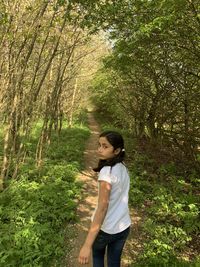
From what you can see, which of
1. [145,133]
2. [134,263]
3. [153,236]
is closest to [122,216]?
[134,263]

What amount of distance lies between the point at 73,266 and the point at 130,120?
1951cm

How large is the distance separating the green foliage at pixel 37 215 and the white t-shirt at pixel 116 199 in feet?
7.52

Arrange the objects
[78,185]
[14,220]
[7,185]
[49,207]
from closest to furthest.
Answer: [14,220]
[49,207]
[7,185]
[78,185]

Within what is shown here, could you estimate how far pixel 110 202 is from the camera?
3531 mm

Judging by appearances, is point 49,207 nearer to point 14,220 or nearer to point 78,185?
point 14,220

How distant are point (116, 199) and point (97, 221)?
0.33 m

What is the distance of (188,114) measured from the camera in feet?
39.7

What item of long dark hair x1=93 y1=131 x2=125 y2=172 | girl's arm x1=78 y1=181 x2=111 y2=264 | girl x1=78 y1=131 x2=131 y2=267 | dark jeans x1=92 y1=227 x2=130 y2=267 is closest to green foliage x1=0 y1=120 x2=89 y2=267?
dark jeans x1=92 y1=227 x2=130 y2=267

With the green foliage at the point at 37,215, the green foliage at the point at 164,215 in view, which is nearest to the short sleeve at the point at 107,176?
the green foliage at the point at 37,215

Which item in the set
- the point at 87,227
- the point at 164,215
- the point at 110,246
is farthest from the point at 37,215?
Result: the point at 110,246

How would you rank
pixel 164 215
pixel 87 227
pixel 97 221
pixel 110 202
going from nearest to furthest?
pixel 97 221 < pixel 110 202 < pixel 87 227 < pixel 164 215

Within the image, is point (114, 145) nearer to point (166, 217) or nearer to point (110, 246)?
point (110, 246)

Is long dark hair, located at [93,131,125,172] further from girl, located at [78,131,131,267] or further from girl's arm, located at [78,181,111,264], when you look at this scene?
girl's arm, located at [78,181,111,264]

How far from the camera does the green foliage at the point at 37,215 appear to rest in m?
5.73
